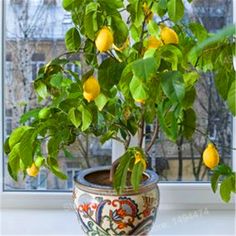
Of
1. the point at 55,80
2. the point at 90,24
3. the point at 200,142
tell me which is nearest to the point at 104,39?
the point at 90,24

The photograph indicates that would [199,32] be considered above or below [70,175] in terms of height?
above

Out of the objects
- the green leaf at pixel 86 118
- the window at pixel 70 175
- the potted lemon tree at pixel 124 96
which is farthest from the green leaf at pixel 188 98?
the window at pixel 70 175

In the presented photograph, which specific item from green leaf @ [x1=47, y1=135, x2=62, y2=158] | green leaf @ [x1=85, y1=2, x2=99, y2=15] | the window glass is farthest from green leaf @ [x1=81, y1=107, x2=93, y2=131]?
the window glass

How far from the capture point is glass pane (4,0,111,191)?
4.42 ft

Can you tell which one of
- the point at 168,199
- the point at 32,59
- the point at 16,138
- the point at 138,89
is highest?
the point at 32,59

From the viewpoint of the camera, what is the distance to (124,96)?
92 cm

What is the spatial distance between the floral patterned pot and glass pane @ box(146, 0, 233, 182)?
1.12ft

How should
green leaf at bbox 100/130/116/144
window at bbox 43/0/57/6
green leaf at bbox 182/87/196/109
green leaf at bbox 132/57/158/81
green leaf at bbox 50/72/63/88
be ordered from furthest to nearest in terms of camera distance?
window at bbox 43/0/57/6, green leaf at bbox 100/130/116/144, green leaf at bbox 50/72/63/88, green leaf at bbox 182/87/196/109, green leaf at bbox 132/57/158/81

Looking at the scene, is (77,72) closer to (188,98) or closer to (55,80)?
(55,80)

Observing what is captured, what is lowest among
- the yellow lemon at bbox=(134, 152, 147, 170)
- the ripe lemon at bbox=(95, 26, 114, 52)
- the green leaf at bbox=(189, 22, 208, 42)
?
the yellow lemon at bbox=(134, 152, 147, 170)

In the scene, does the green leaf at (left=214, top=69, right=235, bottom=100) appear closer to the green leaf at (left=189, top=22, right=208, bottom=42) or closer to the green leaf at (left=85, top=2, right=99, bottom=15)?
the green leaf at (left=189, top=22, right=208, bottom=42)

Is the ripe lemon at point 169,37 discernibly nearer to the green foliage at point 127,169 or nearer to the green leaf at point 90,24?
the green leaf at point 90,24

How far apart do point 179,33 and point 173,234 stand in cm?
60

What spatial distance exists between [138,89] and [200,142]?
620 mm
